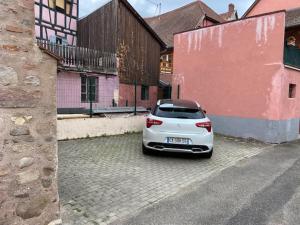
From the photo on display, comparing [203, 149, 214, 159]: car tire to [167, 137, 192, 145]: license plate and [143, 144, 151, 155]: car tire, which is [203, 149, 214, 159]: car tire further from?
[143, 144, 151, 155]: car tire

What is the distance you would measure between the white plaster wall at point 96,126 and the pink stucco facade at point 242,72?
3423mm

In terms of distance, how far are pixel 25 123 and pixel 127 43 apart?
15560 mm

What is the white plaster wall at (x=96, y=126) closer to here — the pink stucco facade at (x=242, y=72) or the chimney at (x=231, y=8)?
the pink stucco facade at (x=242, y=72)

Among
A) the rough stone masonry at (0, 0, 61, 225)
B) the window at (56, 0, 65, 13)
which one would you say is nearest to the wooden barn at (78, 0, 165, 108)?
the window at (56, 0, 65, 13)

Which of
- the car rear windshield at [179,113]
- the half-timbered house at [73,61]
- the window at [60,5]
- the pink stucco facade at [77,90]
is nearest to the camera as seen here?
the car rear windshield at [179,113]

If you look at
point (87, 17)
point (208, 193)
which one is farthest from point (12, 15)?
point (87, 17)

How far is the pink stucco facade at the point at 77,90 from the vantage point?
12.6 metres

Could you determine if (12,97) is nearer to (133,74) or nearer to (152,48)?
(133,74)

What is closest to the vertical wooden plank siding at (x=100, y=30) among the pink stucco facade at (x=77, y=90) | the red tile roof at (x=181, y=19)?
the pink stucco facade at (x=77, y=90)

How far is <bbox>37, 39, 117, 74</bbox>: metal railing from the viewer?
15.1 metres

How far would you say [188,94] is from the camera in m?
13.9

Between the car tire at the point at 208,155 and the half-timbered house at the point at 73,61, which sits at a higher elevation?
the half-timbered house at the point at 73,61

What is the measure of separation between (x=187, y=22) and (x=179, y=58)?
13610 millimetres

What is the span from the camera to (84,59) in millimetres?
15828
